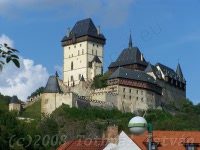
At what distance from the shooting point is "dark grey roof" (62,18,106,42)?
126750 mm

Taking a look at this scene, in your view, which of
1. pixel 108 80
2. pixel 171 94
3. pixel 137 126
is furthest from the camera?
pixel 171 94

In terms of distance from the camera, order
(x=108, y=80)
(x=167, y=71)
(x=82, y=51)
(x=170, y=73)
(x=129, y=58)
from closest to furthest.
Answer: (x=108, y=80)
(x=129, y=58)
(x=167, y=71)
(x=170, y=73)
(x=82, y=51)

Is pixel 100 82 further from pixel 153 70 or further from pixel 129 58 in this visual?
pixel 153 70

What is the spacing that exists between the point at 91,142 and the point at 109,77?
73263mm

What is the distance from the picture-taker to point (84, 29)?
127 metres

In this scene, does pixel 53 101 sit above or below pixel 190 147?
above

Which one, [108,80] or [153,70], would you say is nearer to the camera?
[108,80]

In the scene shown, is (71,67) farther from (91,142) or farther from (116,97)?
(91,142)

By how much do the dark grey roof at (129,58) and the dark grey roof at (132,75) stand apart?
22.7 feet

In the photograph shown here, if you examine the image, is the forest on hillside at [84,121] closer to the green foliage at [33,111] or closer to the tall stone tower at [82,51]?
the green foliage at [33,111]

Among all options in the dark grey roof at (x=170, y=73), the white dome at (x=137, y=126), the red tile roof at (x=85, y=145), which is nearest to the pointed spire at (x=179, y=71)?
the dark grey roof at (x=170, y=73)

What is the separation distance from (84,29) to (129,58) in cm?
1316

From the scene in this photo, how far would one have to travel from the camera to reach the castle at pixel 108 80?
10031 cm

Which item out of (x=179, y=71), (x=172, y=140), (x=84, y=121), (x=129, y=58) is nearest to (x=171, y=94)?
(x=129, y=58)
